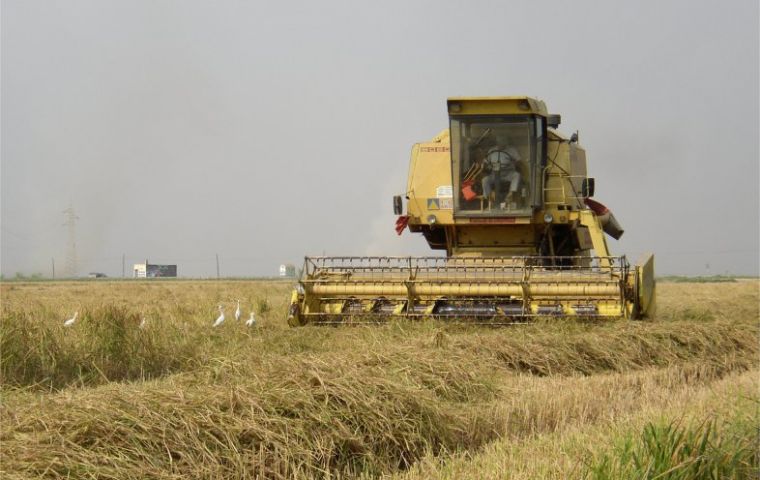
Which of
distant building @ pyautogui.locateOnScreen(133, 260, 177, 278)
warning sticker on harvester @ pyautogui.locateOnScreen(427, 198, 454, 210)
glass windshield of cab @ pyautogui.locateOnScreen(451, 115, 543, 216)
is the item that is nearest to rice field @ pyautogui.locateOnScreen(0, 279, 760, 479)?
glass windshield of cab @ pyautogui.locateOnScreen(451, 115, 543, 216)

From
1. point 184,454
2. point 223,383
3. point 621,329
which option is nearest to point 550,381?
point 621,329

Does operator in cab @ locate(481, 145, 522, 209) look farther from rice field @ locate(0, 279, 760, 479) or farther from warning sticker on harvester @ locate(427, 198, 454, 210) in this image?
rice field @ locate(0, 279, 760, 479)

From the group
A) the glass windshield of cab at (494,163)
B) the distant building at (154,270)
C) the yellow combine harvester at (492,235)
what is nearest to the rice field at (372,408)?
the yellow combine harvester at (492,235)

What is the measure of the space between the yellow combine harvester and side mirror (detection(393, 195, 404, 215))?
0.05 feet

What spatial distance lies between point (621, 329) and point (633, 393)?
A: 225 cm

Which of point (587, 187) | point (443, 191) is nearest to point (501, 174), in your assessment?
point (443, 191)

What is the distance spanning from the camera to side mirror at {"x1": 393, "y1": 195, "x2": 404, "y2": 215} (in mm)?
10428

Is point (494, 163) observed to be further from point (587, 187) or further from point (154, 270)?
point (154, 270)

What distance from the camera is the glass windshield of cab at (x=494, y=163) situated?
1027 centimetres

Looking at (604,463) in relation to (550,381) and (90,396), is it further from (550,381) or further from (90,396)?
(550,381)

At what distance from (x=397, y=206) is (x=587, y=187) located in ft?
8.06

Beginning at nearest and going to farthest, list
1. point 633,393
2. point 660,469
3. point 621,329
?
point 660,469, point 633,393, point 621,329

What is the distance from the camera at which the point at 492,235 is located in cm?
1055

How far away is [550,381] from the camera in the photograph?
588 centimetres
